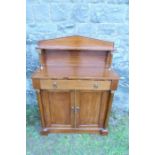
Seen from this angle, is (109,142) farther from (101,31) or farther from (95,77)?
(101,31)

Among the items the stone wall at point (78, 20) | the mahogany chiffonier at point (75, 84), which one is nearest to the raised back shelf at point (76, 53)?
the mahogany chiffonier at point (75, 84)

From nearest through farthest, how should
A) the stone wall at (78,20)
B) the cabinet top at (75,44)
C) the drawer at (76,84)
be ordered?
the drawer at (76,84), the cabinet top at (75,44), the stone wall at (78,20)

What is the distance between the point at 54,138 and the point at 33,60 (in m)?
0.99

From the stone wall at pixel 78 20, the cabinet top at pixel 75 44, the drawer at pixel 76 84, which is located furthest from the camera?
the stone wall at pixel 78 20

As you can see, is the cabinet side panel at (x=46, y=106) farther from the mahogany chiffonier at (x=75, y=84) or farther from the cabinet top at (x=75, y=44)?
the cabinet top at (x=75, y=44)

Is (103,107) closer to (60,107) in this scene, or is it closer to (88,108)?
(88,108)

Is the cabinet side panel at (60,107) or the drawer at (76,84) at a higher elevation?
the drawer at (76,84)

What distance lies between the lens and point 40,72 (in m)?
2.06

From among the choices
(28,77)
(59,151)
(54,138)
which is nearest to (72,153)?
(59,151)

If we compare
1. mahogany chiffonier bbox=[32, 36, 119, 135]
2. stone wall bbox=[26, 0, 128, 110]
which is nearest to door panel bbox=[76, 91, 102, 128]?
mahogany chiffonier bbox=[32, 36, 119, 135]

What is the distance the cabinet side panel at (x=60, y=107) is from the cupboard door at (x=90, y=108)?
0.09m

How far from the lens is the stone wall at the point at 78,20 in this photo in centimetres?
223

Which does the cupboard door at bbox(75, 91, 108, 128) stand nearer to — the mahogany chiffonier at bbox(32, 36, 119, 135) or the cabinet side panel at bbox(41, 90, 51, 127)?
the mahogany chiffonier at bbox(32, 36, 119, 135)

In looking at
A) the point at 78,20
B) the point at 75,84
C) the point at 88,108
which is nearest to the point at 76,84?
the point at 75,84
